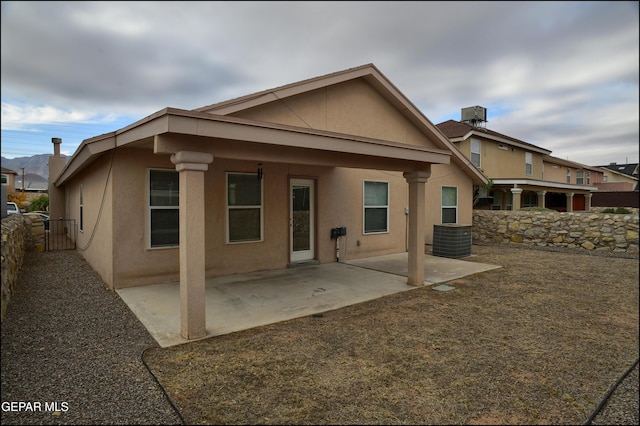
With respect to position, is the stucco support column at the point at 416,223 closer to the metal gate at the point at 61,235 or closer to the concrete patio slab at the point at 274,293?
the concrete patio slab at the point at 274,293

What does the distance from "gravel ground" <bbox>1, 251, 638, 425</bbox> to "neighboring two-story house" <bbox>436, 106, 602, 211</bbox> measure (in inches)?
579

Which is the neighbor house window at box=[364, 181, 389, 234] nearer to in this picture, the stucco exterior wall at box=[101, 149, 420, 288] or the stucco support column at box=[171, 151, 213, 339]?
the stucco exterior wall at box=[101, 149, 420, 288]

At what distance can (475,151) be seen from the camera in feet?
56.7

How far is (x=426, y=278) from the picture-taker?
750cm

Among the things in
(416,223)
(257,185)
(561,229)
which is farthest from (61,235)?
(561,229)

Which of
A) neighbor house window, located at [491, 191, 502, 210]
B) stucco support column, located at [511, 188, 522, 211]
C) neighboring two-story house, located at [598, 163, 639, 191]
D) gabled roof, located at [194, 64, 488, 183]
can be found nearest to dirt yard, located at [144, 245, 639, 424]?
gabled roof, located at [194, 64, 488, 183]

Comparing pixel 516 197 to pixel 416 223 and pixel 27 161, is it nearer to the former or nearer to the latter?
pixel 416 223

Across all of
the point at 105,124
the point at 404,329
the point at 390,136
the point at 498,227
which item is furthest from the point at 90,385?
the point at 498,227

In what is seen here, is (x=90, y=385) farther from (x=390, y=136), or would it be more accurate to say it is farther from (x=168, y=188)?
(x=390, y=136)

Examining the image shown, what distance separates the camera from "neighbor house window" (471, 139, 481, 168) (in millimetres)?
17131

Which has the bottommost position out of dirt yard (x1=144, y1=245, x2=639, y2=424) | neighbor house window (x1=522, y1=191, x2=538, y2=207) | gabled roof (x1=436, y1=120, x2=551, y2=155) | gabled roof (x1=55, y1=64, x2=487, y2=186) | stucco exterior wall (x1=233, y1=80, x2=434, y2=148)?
dirt yard (x1=144, y1=245, x2=639, y2=424)

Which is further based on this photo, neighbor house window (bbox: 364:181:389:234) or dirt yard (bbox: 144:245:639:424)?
neighbor house window (bbox: 364:181:389:234)

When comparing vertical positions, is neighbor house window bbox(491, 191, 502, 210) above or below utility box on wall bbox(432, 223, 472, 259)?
above

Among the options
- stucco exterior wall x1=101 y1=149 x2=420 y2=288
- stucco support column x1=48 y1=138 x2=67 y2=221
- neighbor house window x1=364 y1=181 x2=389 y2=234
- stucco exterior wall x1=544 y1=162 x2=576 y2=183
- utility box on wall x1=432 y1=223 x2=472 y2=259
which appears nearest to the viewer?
stucco exterior wall x1=101 y1=149 x2=420 y2=288
